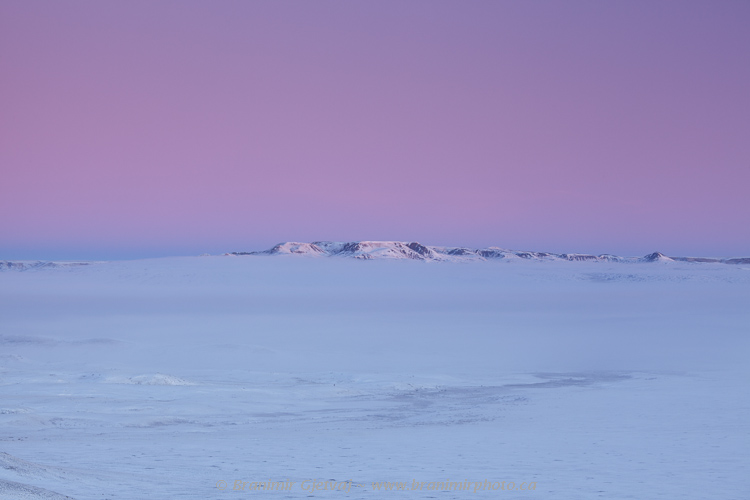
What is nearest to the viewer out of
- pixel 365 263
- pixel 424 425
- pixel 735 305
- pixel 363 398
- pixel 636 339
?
pixel 424 425

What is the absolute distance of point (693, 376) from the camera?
16.9 meters

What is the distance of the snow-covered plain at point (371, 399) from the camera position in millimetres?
7477

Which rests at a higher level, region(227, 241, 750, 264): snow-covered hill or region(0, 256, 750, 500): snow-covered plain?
region(227, 241, 750, 264): snow-covered hill

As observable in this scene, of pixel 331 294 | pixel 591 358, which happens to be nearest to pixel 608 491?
pixel 591 358

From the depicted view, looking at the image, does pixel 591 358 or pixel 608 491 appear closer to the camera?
pixel 608 491

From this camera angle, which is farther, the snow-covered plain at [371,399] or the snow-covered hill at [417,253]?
the snow-covered hill at [417,253]

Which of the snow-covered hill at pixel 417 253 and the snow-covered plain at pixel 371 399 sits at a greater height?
the snow-covered hill at pixel 417 253

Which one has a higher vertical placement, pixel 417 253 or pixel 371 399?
pixel 417 253

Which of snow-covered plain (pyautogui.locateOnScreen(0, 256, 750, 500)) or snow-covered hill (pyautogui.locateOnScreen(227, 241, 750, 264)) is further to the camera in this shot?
snow-covered hill (pyautogui.locateOnScreen(227, 241, 750, 264))

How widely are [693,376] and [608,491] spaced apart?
11.3 metres

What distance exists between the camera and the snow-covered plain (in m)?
7.48

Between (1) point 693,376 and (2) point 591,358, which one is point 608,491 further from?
(2) point 591,358

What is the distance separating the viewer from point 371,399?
13.8m

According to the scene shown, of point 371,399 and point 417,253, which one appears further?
point 417,253
